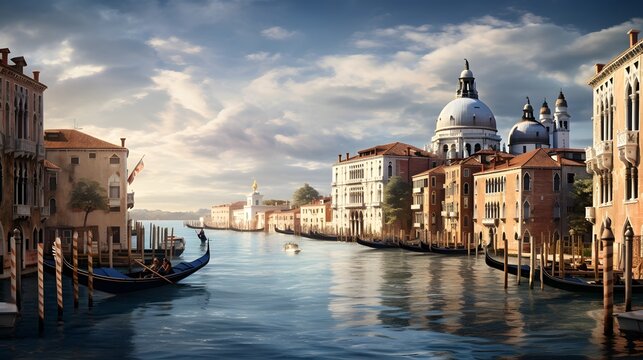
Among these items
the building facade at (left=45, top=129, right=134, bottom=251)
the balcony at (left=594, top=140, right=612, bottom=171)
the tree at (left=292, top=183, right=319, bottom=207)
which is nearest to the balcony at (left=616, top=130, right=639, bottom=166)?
the balcony at (left=594, top=140, right=612, bottom=171)

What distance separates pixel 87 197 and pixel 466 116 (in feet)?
133

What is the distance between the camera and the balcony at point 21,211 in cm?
2323

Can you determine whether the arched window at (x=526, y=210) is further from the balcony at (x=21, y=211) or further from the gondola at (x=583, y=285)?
the balcony at (x=21, y=211)

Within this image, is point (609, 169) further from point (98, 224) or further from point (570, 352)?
point (98, 224)

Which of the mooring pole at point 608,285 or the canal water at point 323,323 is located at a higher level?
the mooring pole at point 608,285

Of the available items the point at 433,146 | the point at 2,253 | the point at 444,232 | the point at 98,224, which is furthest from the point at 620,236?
the point at 433,146

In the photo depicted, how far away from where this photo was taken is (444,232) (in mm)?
49781

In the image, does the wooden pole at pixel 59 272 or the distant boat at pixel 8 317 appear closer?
the distant boat at pixel 8 317

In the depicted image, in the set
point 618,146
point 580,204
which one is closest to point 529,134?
point 580,204

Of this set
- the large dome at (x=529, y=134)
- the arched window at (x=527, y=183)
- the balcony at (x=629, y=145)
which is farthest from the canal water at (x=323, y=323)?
the large dome at (x=529, y=134)

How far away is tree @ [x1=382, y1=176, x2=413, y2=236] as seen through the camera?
57.1 meters

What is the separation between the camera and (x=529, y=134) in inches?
2515

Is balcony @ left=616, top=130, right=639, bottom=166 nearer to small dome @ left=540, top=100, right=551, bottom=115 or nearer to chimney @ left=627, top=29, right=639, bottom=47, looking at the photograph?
chimney @ left=627, top=29, right=639, bottom=47

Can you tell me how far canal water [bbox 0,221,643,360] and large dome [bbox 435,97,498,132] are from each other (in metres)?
42.2
